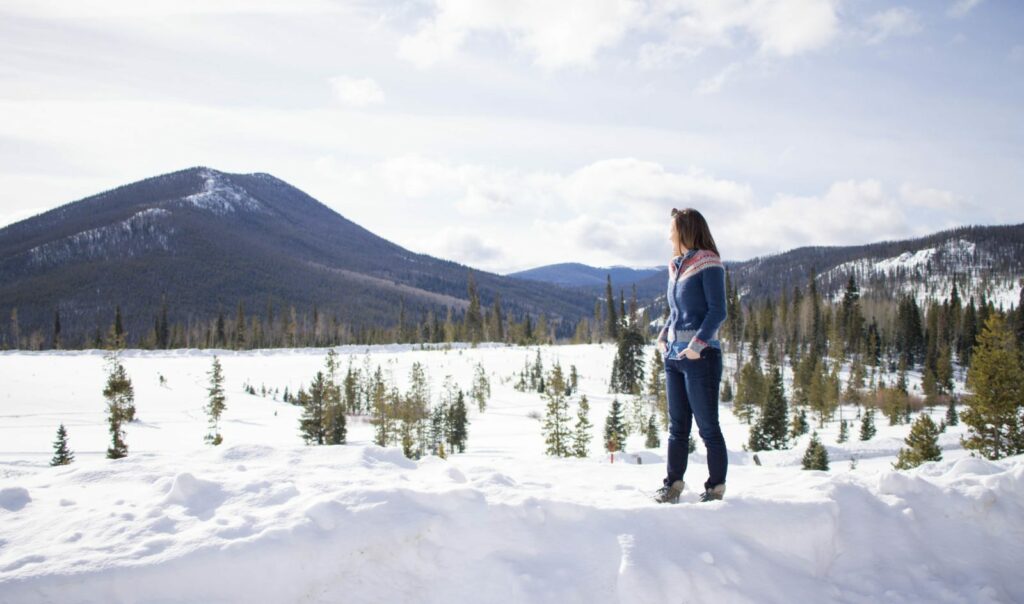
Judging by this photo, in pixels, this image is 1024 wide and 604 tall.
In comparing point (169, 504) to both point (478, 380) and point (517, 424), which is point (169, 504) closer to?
point (517, 424)

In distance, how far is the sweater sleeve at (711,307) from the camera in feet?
14.8

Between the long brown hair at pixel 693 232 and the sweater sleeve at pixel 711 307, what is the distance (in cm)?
25

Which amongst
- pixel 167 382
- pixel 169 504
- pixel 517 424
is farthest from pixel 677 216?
pixel 167 382

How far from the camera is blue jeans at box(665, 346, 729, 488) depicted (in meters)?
4.57

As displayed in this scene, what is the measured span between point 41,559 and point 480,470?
3440 millimetres

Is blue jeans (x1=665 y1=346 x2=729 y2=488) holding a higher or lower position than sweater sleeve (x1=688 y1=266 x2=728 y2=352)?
lower

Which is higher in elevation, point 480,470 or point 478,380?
point 480,470

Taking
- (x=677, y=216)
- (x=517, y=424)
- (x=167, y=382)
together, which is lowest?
(x=517, y=424)

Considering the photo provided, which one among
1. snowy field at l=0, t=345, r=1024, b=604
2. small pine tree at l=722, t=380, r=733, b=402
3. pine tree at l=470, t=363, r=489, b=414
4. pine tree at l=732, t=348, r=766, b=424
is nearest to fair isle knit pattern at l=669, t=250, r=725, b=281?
snowy field at l=0, t=345, r=1024, b=604

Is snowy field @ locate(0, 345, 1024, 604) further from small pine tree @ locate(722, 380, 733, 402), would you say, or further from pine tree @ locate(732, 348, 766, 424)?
small pine tree @ locate(722, 380, 733, 402)

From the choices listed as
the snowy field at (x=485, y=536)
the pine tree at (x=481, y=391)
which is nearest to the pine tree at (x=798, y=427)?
the pine tree at (x=481, y=391)

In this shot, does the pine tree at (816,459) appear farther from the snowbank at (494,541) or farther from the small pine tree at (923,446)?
the snowbank at (494,541)

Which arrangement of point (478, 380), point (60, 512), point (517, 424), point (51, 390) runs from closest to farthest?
point (60, 512)
point (51, 390)
point (517, 424)
point (478, 380)

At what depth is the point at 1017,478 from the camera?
4777mm
